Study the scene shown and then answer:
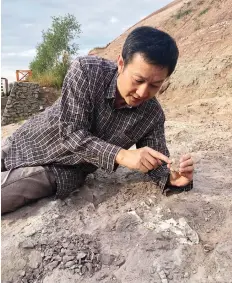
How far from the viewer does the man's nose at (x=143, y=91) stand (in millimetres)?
1952

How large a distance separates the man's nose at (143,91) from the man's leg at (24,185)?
0.77 meters

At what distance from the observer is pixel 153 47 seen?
6.23 feet

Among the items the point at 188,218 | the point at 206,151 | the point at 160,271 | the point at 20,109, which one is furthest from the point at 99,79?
the point at 20,109

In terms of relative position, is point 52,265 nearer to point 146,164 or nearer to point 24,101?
point 146,164

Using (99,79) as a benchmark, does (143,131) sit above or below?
below

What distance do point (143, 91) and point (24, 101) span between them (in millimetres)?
12801

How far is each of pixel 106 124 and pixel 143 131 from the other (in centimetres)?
25

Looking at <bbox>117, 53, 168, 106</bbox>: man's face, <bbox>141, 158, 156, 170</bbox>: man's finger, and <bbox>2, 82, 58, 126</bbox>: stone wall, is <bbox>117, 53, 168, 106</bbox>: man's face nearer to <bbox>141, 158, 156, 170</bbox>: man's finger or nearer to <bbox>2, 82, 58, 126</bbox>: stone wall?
<bbox>141, 158, 156, 170</bbox>: man's finger

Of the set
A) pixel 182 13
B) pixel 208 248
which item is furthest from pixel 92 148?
pixel 182 13

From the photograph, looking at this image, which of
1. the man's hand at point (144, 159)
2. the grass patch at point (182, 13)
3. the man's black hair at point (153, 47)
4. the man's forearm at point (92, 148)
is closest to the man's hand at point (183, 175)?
the man's hand at point (144, 159)

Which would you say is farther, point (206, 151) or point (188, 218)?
point (206, 151)

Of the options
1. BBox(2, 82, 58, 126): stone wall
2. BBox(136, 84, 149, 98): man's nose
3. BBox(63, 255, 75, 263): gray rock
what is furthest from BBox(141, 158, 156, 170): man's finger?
BBox(2, 82, 58, 126): stone wall

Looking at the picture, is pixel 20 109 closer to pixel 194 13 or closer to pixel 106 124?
pixel 194 13

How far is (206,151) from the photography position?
3492 millimetres
